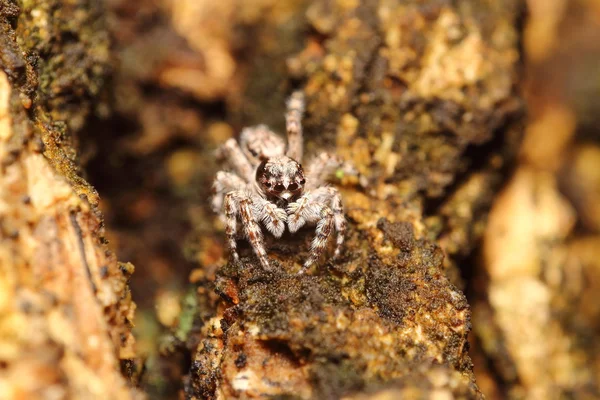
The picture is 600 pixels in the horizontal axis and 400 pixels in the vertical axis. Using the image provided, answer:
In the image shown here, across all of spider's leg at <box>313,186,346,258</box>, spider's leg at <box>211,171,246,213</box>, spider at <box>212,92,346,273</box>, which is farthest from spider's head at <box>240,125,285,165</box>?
spider's leg at <box>313,186,346,258</box>

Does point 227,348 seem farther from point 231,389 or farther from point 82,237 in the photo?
point 82,237

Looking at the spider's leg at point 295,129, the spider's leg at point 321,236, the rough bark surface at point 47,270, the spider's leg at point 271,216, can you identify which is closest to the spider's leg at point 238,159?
the spider's leg at point 295,129

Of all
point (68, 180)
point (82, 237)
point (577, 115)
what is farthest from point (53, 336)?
point (577, 115)

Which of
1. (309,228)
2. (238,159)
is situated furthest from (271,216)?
(238,159)

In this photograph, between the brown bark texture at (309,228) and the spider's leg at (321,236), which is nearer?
the brown bark texture at (309,228)

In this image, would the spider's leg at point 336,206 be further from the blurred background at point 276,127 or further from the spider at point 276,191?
the blurred background at point 276,127

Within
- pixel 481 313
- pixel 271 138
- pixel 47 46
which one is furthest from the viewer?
pixel 481 313
